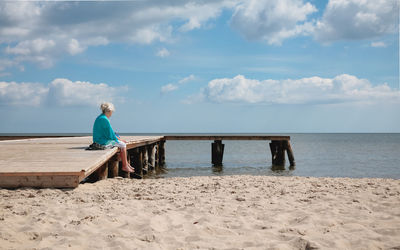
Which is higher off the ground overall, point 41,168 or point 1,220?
point 41,168

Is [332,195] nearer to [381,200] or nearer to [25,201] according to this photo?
[381,200]

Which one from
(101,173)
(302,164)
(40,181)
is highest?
(40,181)

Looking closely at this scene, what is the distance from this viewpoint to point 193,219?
4.60 meters

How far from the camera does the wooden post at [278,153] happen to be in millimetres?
19016

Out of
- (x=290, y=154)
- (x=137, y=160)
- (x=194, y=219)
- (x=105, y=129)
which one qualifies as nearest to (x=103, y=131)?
(x=105, y=129)

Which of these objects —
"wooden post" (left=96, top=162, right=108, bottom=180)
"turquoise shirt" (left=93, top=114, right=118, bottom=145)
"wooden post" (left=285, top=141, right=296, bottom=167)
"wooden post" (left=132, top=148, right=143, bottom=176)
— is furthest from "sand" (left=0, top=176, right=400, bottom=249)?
"wooden post" (left=285, top=141, right=296, bottom=167)

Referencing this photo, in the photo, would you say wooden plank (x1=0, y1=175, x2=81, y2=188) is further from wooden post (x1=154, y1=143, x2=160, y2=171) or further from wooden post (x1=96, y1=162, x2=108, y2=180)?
wooden post (x1=154, y1=143, x2=160, y2=171)

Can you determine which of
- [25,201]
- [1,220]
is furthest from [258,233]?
[25,201]

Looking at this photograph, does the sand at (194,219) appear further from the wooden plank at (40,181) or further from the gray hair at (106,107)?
the gray hair at (106,107)

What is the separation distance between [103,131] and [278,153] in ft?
42.0

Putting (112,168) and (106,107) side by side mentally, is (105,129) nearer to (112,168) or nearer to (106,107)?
(106,107)

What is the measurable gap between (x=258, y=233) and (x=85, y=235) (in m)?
2.03

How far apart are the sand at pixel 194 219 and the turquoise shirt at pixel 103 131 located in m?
2.09

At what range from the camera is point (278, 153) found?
63.1 ft
